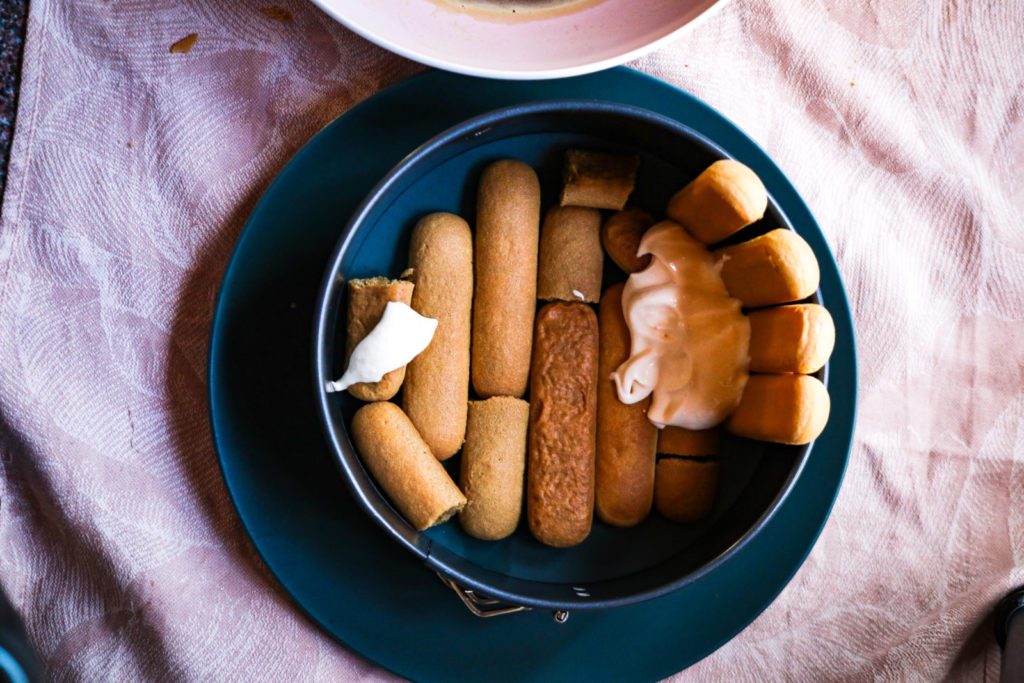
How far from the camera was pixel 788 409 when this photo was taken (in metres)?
0.62

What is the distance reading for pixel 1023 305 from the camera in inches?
30.7

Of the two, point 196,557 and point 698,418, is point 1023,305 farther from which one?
point 196,557

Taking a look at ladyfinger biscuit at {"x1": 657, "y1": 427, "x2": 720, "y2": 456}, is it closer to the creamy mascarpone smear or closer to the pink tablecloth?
the creamy mascarpone smear

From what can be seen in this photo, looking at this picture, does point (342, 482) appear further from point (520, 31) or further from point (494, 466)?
Result: point (520, 31)

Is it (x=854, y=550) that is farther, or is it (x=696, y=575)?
(x=854, y=550)

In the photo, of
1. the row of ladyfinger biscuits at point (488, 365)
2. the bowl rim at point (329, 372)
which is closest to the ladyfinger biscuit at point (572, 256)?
the row of ladyfinger biscuits at point (488, 365)

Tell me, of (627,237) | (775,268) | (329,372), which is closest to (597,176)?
(627,237)

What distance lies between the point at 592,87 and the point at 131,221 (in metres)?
0.40

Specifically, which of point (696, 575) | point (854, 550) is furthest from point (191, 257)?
point (854, 550)

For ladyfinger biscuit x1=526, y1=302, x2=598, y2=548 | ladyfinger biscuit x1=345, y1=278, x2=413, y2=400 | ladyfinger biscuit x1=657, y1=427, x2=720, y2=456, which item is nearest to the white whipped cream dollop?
ladyfinger biscuit x1=345, y1=278, x2=413, y2=400

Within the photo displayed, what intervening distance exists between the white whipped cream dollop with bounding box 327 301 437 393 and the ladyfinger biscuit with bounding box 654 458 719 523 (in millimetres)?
239

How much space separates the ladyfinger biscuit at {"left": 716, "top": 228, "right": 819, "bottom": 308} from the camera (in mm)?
622

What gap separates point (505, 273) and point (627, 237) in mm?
107

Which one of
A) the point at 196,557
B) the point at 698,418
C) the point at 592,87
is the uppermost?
the point at 592,87
